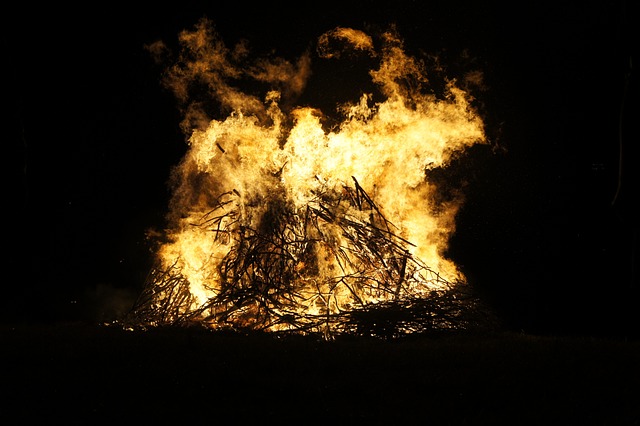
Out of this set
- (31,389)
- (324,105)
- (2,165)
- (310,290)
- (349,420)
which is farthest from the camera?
(2,165)

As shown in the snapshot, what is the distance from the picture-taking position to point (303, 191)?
743 cm

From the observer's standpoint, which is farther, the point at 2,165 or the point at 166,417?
the point at 2,165

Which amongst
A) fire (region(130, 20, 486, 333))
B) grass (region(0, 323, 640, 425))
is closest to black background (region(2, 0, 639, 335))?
fire (region(130, 20, 486, 333))

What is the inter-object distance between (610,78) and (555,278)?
2.42 meters

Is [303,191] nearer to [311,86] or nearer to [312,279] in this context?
[312,279]

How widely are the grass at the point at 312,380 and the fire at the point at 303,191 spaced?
1413 millimetres

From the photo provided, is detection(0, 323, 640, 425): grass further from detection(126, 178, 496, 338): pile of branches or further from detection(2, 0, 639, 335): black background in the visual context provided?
detection(2, 0, 639, 335): black background

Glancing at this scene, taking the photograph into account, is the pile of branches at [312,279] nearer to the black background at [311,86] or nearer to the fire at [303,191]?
the fire at [303,191]

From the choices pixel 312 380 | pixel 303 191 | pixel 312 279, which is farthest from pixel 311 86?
pixel 312 380

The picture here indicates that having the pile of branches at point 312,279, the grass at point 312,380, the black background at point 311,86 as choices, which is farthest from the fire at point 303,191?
the grass at point 312,380

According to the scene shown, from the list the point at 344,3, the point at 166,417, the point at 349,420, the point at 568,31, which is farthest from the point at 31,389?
the point at 568,31

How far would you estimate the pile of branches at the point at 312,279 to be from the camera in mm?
6566

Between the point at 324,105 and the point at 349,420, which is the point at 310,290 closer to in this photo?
the point at 324,105

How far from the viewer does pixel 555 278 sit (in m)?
8.41
